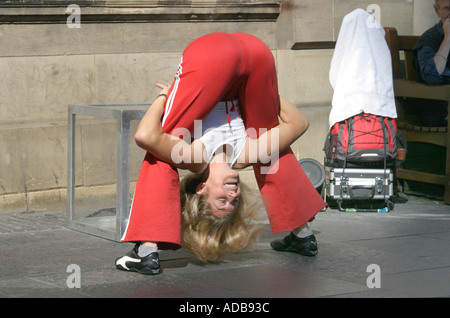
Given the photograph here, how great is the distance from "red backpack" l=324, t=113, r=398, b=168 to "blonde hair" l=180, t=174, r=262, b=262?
2103 millimetres

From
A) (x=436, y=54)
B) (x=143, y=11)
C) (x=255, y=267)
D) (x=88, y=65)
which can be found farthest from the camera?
(x=436, y=54)

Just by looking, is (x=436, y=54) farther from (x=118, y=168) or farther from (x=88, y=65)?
(x=118, y=168)

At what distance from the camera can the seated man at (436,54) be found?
7.79 m

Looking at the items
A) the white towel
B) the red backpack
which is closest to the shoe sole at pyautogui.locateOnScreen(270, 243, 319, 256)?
the red backpack

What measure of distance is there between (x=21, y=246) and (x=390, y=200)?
312 cm

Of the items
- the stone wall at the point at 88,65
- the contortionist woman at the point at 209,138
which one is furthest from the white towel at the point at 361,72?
the contortionist woman at the point at 209,138

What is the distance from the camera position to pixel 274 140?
18.3 ft

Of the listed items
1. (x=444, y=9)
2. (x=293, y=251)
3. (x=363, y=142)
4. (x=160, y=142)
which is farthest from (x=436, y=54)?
(x=160, y=142)

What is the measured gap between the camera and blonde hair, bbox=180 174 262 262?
533 centimetres

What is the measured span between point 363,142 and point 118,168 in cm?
222

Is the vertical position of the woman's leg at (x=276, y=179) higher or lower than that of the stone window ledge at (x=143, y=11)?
lower

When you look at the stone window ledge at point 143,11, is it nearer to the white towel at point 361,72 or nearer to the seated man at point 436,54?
the white towel at point 361,72

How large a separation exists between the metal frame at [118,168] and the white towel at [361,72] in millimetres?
1854

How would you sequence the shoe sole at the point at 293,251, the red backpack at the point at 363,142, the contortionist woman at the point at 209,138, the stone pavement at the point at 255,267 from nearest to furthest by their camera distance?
the stone pavement at the point at 255,267 < the contortionist woman at the point at 209,138 < the shoe sole at the point at 293,251 < the red backpack at the point at 363,142
